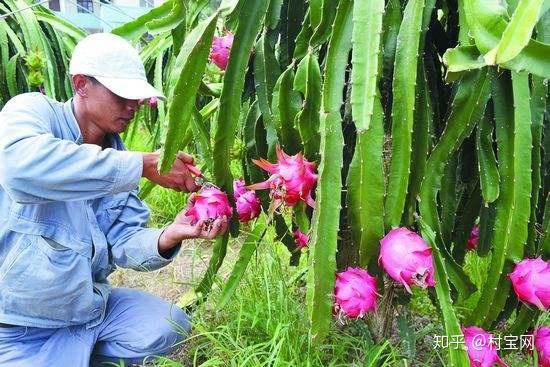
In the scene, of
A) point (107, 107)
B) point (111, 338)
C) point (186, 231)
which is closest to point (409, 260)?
point (186, 231)

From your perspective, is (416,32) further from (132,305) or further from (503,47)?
(132,305)

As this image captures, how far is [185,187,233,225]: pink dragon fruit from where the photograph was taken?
1.32 metres

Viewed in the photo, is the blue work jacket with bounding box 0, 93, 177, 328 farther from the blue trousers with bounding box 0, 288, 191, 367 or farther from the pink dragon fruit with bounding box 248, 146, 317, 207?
the pink dragon fruit with bounding box 248, 146, 317, 207

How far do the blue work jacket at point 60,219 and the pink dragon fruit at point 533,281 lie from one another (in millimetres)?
787

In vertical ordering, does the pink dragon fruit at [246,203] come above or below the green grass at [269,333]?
above

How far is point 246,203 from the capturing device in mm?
1401

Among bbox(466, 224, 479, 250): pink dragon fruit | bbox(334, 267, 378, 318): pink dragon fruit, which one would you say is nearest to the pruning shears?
bbox(334, 267, 378, 318): pink dragon fruit

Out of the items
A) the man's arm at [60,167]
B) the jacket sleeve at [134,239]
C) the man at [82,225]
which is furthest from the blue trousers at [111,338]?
the man's arm at [60,167]

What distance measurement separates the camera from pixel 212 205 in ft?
4.35

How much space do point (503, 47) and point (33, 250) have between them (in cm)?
118

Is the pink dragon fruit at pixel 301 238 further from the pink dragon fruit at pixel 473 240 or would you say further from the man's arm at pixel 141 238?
the pink dragon fruit at pixel 473 240

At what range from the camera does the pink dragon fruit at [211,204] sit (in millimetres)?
1324

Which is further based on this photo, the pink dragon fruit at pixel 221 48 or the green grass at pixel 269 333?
the green grass at pixel 269 333

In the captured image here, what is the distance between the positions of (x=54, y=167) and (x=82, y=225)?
326mm
